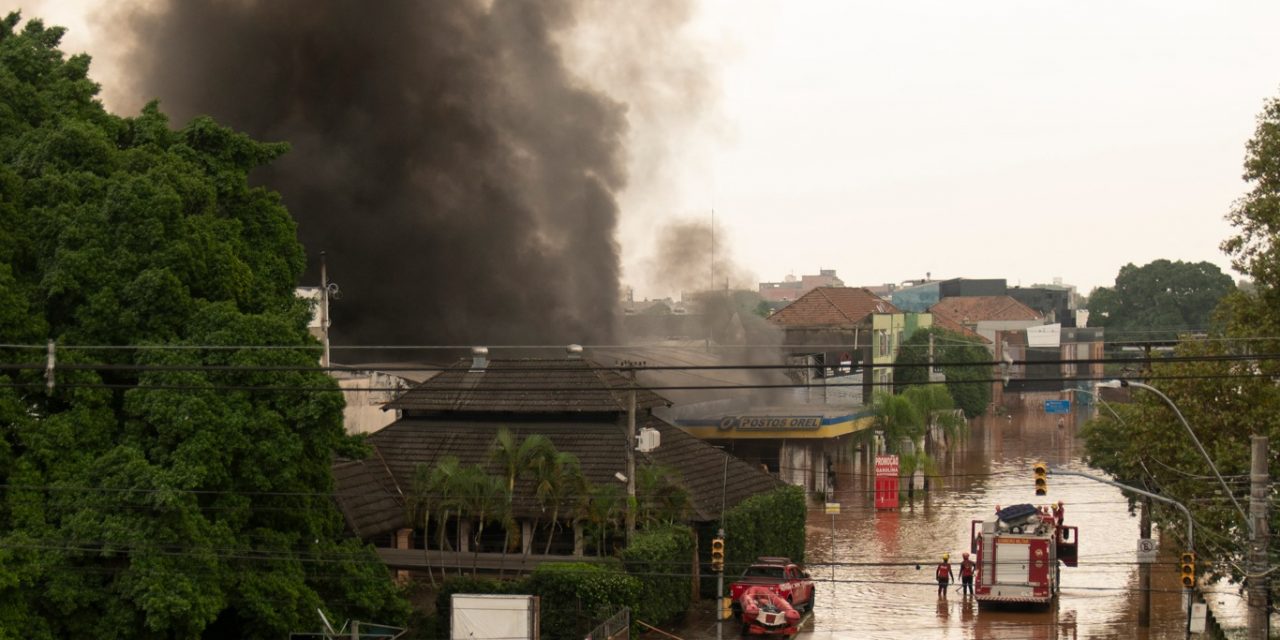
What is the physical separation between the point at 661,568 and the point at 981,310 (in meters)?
106

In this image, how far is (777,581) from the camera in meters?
31.7

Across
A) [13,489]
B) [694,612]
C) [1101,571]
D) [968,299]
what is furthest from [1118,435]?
[968,299]

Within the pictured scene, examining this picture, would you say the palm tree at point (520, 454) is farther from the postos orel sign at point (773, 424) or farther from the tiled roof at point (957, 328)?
the tiled roof at point (957, 328)

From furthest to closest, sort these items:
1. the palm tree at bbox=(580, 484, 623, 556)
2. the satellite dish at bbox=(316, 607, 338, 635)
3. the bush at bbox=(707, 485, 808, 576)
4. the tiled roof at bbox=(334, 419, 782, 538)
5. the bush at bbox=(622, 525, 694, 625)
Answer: the tiled roof at bbox=(334, 419, 782, 538) → the bush at bbox=(707, 485, 808, 576) → the palm tree at bbox=(580, 484, 623, 556) → the bush at bbox=(622, 525, 694, 625) → the satellite dish at bbox=(316, 607, 338, 635)

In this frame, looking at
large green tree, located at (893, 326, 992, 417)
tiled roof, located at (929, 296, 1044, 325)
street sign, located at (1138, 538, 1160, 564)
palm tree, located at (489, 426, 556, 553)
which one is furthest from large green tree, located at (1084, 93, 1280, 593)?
tiled roof, located at (929, 296, 1044, 325)

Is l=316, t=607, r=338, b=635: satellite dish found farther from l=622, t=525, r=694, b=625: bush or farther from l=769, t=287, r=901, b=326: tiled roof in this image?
l=769, t=287, r=901, b=326: tiled roof

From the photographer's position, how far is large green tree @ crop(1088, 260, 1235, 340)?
133750 millimetres

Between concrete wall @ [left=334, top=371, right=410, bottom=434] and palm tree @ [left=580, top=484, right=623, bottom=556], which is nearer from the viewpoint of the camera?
palm tree @ [left=580, top=484, right=623, bottom=556]

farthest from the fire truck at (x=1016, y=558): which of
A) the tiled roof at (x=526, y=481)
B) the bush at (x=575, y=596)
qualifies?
the bush at (x=575, y=596)

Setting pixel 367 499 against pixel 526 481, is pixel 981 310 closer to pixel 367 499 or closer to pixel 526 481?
pixel 526 481

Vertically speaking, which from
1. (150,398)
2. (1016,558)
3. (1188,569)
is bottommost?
(1016,558)

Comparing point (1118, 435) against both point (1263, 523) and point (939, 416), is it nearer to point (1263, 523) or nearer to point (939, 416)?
point (939, 416)

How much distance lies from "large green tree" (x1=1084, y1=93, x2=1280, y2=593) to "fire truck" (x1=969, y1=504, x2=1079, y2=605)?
3276mm

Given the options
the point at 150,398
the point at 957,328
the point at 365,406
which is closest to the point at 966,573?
the point at 365,406
